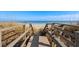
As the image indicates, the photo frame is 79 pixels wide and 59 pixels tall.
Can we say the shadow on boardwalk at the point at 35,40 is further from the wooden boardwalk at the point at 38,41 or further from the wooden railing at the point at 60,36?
the wooden railing at the point at 60,36

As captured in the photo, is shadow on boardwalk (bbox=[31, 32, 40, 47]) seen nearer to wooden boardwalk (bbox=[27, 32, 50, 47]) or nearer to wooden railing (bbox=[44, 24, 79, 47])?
wooden boardwalk (bbox=[27, 32, 50, 47])

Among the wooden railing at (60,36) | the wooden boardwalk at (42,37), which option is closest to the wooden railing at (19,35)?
the wooden boardwalk at (42,37)

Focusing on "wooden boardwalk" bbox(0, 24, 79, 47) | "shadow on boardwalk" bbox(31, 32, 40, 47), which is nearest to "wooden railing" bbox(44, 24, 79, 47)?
"wooden boardwalk" bbox(0, 24, 79, 47)

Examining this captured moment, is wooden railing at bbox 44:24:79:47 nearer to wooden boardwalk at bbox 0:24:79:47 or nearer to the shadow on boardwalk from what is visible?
wooden boardwalk at bbox 0:24:79:47

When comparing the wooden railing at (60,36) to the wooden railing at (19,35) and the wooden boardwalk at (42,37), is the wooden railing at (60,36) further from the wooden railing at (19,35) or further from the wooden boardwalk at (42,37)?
the wooden railing at (19,35)

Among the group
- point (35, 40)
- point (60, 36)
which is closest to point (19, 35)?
point (35, 40)

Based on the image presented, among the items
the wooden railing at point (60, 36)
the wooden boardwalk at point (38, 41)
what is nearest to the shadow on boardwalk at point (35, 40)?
the wooden boardwalk at point (38, 41)

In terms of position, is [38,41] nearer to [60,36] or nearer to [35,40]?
[35,40]

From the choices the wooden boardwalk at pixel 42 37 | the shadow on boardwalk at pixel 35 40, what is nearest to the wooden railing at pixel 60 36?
the wooden boardwalk at pixel 42 37
